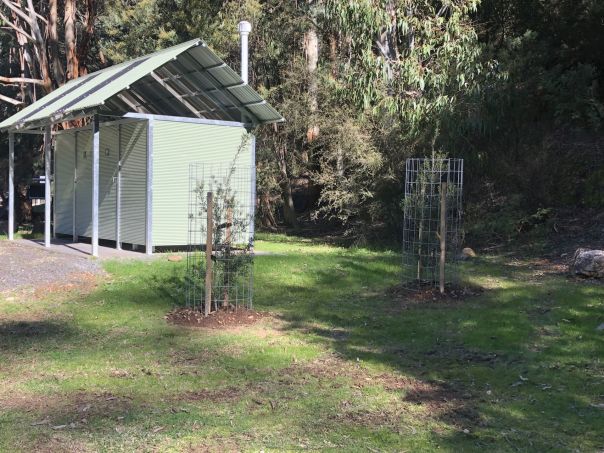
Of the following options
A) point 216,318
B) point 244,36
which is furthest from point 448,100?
point 216,318

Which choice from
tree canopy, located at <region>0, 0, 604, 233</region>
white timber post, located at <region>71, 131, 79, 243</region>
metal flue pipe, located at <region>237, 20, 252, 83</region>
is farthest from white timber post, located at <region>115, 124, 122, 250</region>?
tree canopy, located at <region>0, 0, 604, 233</region>

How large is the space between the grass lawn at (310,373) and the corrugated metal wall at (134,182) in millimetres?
3258

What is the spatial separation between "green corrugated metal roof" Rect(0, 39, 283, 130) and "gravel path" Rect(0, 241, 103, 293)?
2.71 meters

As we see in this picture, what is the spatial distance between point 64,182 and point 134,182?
12.8 feet

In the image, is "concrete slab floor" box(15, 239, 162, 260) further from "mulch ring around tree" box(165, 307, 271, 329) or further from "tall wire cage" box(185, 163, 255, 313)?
"mulch ring around tree" box(165, 307, 271, 329)

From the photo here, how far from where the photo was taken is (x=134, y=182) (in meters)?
13.0

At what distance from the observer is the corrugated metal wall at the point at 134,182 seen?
12.7m

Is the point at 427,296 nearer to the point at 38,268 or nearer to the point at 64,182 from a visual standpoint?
the point at 38,268

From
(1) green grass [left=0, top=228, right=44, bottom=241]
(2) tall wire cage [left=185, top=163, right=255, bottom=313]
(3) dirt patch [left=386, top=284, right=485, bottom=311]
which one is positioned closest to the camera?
(2) tall wire cage [left=185, top=163, right=255, bottom=313]

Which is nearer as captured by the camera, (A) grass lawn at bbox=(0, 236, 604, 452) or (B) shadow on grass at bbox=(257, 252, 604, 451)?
(A) grass lawn at bbox=(0, 236, 604, 452)

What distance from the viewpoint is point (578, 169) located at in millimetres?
15766

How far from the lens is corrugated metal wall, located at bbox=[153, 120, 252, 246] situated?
1270cm

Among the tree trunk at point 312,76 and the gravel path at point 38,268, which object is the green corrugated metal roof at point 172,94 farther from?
the tree trunk at point 312,76

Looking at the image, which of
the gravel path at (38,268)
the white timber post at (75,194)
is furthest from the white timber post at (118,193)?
the white timber post at (75,194)
